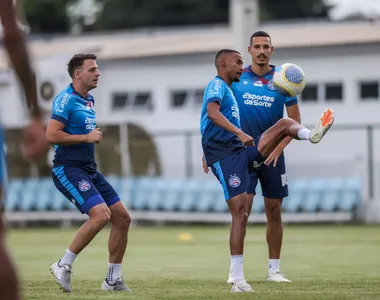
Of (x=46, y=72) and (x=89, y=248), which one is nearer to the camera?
(x=89, y=248)

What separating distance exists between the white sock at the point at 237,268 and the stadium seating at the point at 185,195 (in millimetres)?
15847

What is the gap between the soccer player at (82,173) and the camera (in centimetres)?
1032

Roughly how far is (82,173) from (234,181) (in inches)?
58.0

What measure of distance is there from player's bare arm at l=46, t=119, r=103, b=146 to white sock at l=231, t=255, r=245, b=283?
172cm

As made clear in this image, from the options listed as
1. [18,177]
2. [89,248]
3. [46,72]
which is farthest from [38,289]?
[46,72]

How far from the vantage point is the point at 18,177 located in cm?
3086

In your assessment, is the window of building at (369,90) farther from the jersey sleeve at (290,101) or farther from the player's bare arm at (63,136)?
the player's bare arm at (63,136)

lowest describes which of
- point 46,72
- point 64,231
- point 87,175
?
point 64,231

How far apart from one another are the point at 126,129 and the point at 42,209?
10.4 ft

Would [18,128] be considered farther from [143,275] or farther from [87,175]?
[87,175]

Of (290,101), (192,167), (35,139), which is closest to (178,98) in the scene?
(192,167)

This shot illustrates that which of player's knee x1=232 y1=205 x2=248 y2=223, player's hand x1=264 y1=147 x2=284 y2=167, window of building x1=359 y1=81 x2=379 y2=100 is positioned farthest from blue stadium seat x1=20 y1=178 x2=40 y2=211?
player's knee x1=232 y1=205 x2=248 y2=223

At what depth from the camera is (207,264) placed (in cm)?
1519

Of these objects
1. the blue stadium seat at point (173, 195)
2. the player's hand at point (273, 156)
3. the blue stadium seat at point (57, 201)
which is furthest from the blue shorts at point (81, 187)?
the blue stadium seat at point (57, 201)
